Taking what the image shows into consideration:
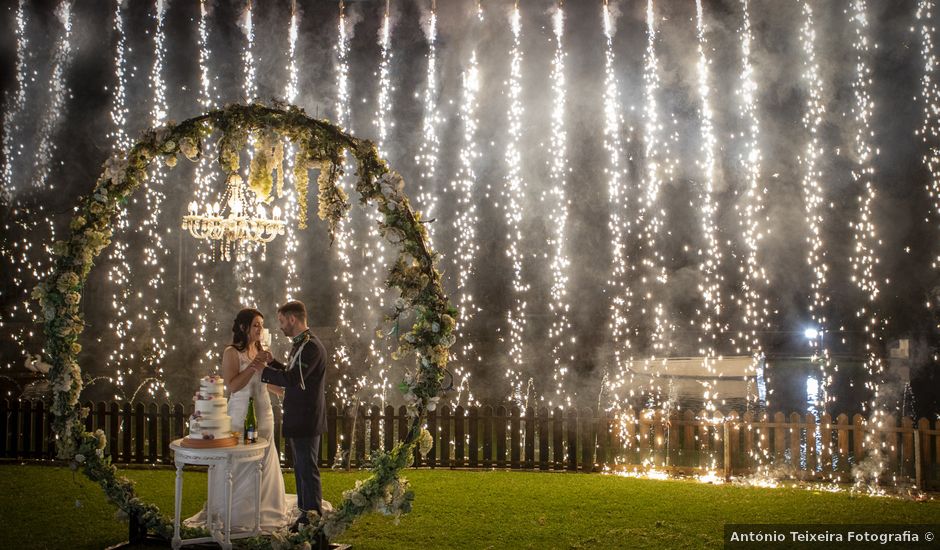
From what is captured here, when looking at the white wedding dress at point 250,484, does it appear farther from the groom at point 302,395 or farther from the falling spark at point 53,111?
the falling spark at point 53,111

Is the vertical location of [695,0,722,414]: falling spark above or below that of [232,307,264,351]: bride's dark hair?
above

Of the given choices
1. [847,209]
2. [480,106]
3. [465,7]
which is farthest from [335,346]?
[847,209]

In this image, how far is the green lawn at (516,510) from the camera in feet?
21.1

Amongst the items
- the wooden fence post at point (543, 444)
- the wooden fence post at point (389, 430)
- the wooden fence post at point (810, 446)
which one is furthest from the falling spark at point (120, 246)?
the wooden fence post at point (810, 446)

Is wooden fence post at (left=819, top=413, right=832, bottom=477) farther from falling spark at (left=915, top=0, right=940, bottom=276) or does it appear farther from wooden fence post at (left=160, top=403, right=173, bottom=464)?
falling spark at (left=915, top=0, right=940, bottom=276)

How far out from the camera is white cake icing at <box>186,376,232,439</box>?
5.58 meters

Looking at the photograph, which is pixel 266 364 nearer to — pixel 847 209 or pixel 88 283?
pixel 88 283

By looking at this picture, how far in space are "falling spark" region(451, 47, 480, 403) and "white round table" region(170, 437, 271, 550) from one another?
1352 centimetres

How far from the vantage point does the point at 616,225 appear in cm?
2225

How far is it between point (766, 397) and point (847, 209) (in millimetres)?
Result: 6966

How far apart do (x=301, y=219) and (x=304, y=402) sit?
1.67 metres

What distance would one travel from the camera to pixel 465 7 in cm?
1891

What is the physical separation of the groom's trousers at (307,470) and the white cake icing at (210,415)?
0.63 m

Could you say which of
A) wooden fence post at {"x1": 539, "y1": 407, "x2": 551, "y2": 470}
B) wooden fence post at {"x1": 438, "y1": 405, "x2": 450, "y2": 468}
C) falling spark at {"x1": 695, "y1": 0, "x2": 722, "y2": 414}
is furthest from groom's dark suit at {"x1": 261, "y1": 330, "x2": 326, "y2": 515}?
falling spark at {"x1": 695, "y1": 0, "x2": 722, "y2": 414}
